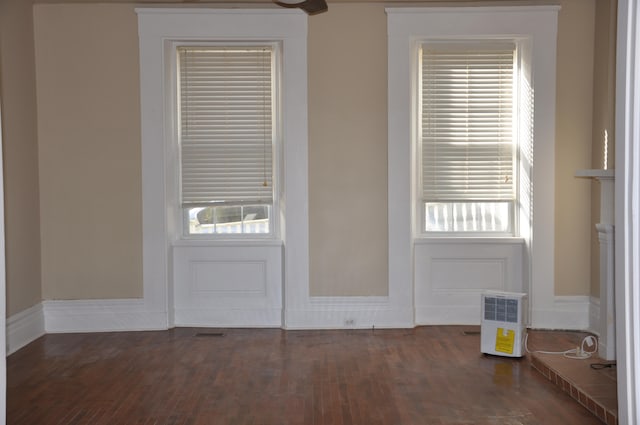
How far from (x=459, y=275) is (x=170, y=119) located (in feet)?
9.72

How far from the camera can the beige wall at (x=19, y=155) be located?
5.33 m

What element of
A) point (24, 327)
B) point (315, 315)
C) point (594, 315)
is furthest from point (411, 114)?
point (24, 327)

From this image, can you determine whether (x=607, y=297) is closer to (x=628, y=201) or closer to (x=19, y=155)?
(x=628, y=201)

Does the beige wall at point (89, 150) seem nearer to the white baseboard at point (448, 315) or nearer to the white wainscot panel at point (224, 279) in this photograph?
the white wainscot panel at point (224, 279)

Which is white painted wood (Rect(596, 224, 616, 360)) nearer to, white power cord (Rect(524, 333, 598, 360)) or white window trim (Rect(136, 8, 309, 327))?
white power cord (Rect(524, 333, 598, 360))

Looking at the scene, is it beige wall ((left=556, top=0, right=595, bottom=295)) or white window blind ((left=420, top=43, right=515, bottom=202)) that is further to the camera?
white window blind ((left=420, top=43, right=515, bottom=202))

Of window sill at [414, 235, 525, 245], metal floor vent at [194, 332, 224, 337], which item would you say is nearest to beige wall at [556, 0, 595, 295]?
window sill at [414, 235, 525, 245]

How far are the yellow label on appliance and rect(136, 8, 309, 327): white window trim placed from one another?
1.78m

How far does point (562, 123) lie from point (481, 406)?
9.74 feet

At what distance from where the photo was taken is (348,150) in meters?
6.04

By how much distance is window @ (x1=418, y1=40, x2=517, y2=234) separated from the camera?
6129mm

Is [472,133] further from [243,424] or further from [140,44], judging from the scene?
[243,424]

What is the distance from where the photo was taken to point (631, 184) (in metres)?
2.92

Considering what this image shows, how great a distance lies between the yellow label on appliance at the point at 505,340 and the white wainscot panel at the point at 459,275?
108cm
